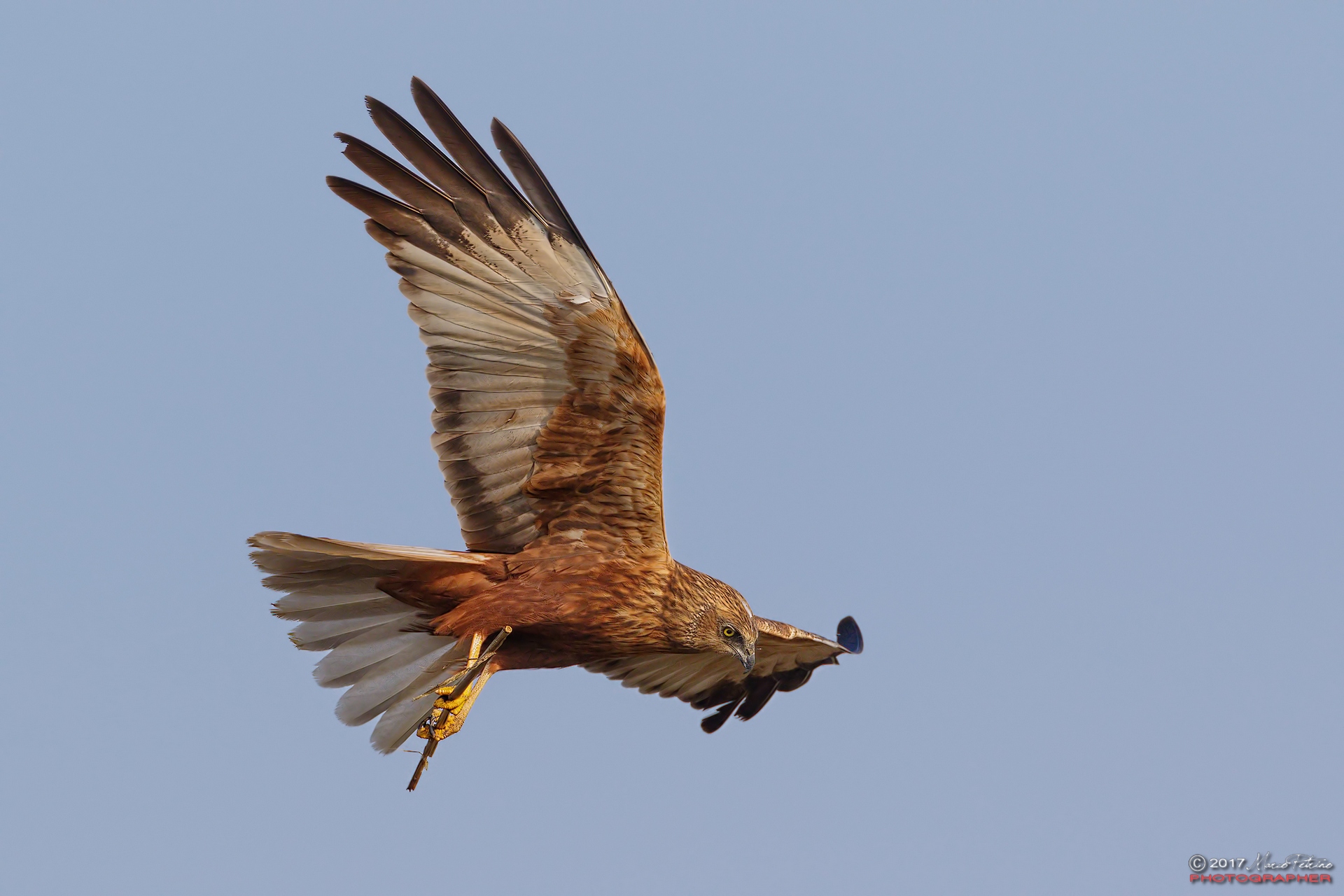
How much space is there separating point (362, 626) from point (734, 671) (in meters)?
3.00

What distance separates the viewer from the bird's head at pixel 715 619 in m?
7.68

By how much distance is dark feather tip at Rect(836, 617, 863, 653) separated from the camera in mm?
9195

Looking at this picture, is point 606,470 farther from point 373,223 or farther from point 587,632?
point 373,223

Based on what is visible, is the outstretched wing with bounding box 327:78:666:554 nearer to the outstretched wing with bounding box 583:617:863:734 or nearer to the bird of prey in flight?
the bird of prey in flight

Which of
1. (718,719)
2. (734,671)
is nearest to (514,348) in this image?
(734,671)

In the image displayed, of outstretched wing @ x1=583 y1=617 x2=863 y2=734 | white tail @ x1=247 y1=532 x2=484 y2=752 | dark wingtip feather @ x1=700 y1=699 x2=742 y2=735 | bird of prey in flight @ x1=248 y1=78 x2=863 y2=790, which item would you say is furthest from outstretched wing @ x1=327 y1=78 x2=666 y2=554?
dark wingtip feather @ x1=700 y1=699 x2=742 y2=735

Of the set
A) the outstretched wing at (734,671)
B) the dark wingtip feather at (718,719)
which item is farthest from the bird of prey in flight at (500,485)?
the dark wingtip feather at (718,719)

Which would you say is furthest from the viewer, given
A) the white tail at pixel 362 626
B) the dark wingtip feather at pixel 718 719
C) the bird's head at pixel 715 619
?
the dark wingtip feather at pixel 718 719

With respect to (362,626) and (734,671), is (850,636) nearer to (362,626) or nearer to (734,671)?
(734,671)

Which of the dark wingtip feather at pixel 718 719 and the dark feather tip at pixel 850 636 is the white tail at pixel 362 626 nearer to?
the dark wingtip feather at pixel 718 719

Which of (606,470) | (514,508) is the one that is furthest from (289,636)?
(606,470)

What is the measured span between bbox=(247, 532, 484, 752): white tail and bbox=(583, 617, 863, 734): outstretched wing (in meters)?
1.46

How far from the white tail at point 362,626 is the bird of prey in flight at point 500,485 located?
12 millimetres

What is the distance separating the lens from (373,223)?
688cm
